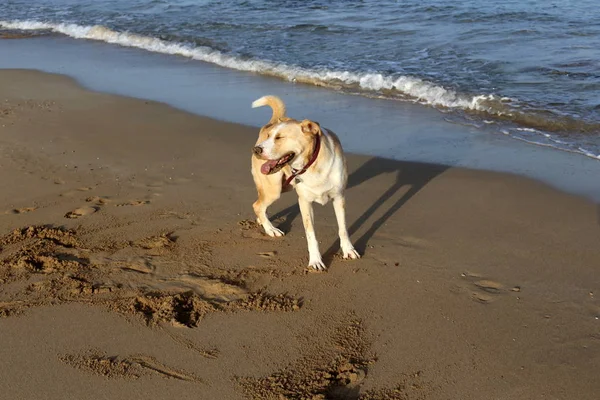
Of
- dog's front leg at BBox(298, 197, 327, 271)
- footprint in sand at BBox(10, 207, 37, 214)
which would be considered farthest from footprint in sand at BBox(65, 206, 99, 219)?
dog's front leg at BBox(298, 197, 327, 271)

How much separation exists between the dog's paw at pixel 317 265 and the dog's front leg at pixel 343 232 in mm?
229

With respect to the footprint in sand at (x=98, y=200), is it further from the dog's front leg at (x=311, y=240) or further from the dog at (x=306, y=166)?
the dog's front leg at (x=311, y=240)

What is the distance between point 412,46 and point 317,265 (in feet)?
29.1

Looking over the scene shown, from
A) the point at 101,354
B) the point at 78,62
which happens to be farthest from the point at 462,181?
the point at 78,62

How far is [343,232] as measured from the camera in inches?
193

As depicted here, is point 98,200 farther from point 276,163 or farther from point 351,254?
point 351,254

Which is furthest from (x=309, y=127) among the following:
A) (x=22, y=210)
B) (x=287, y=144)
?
(x=22, y=210)

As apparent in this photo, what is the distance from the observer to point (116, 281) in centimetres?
454

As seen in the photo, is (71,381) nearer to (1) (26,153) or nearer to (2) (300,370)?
(2) (300,370)

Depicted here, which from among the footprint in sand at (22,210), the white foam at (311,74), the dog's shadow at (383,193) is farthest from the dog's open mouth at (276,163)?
the white foam at (311,74)

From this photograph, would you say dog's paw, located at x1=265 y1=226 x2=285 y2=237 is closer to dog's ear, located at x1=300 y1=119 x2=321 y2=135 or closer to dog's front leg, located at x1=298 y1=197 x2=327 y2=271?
dog's front leg, located at x1=298 y1=197 x2=327 y2=271

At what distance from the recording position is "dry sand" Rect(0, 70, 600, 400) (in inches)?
138

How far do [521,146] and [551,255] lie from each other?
2.84 meters

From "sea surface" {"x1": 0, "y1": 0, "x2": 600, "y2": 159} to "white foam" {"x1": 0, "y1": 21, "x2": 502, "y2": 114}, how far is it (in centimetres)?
3
